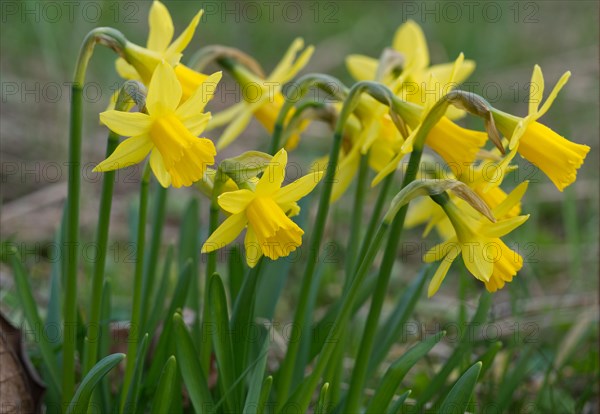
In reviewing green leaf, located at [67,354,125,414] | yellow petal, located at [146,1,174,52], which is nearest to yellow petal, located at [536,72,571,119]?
yellow petal, located at [146,1,174,52]

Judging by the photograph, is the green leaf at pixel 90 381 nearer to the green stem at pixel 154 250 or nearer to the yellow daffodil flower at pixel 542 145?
the green stem at pixel 154 250

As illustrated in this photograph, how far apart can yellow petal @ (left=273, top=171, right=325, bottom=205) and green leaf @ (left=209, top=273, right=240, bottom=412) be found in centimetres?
20

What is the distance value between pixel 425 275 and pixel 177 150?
846mm

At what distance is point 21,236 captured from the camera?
346cm

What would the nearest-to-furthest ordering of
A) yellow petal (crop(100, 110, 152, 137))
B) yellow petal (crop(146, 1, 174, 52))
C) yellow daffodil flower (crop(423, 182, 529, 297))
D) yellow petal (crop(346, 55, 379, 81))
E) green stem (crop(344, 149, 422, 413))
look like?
yellow petal (crop(100, 110, 152, 137))
yellow daffodil flower (crop(423, 182, 529, 297))
green stem (crop(344, 149, 422, 413))
yellow petal (crop(146, 1, 174, 52))
yellow petal (crop(346, 55, 379, 81))

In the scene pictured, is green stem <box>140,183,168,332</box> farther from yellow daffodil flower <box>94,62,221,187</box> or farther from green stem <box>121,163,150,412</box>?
yellow daffodil flower <box>94,62,221,187</box>

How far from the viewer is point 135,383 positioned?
1.63 metres

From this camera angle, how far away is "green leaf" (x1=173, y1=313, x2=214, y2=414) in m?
1.59

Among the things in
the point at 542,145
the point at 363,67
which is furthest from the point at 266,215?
the point at 363,67

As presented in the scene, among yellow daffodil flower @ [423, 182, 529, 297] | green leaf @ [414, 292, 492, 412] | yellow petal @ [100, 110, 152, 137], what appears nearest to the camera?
yellow petal @ [100, 110, 152, 137]

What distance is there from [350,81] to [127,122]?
4.40 m

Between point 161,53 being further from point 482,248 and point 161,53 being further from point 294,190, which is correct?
point 482,248

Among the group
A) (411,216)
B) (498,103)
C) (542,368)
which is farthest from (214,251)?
(498,103)

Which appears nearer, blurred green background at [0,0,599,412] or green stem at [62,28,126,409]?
green stem at [62,28,126,409]
